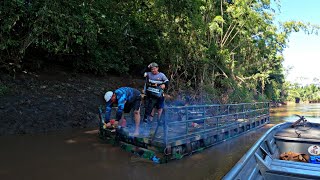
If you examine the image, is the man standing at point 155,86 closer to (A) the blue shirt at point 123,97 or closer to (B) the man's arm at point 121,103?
(A) the blue shirt at point 123,97

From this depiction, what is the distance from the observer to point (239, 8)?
18.0 metres

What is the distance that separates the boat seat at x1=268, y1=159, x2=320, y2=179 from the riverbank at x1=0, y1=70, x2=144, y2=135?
877 cm

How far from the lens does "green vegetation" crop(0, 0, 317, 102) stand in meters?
10.6

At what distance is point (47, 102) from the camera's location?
11062 millimetres

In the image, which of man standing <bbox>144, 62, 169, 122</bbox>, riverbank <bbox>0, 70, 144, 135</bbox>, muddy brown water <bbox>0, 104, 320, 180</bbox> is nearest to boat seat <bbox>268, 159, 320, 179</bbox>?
muddy brown water <bbox>0, 104, 320, 180</bbox>

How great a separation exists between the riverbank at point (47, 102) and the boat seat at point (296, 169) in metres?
8.77

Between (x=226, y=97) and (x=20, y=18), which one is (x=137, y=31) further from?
(x=20, y=18)

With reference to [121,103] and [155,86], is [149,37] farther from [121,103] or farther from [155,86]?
[121,103]

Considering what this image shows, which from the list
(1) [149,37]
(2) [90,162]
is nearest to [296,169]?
(2) [90,162]

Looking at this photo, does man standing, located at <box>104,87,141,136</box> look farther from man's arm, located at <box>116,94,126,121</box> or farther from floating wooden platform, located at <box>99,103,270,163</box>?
floating wooden platform, located at <box>99,103,270,163</box>

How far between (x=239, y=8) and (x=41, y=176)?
16.9 m

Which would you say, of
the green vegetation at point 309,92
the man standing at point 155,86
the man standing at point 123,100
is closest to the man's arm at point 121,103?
the man standing at point 123,100

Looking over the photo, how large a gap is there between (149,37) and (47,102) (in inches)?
363

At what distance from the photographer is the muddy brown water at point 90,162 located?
511 centimetres
